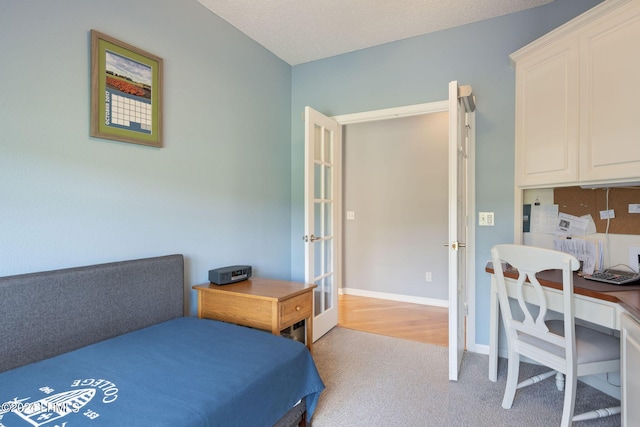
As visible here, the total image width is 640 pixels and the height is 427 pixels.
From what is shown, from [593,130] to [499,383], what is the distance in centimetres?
166

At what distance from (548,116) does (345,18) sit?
1.60 metres

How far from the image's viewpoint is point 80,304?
1.47 meters

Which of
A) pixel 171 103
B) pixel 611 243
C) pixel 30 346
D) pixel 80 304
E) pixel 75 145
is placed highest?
pixel 171 103

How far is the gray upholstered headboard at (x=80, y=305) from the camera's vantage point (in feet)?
4.21

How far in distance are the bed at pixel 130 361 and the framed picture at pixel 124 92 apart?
0.74 meters

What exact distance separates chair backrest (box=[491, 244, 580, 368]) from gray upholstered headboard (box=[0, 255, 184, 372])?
1963 mm

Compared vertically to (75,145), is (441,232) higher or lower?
lower

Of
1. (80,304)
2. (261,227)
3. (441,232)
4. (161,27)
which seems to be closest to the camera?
(80,304)

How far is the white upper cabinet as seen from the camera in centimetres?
160

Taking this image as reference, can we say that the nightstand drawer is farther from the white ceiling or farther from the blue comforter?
the white ceiling

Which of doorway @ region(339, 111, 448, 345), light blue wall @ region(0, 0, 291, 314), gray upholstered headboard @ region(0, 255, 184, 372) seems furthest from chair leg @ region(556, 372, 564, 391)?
gray upholstered headboard @ region(0, 255, 184, 372)

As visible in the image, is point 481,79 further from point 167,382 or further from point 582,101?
point 167,382

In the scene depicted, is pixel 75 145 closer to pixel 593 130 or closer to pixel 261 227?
pixel 261 227

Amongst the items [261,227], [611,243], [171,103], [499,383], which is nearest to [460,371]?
[499,383]
